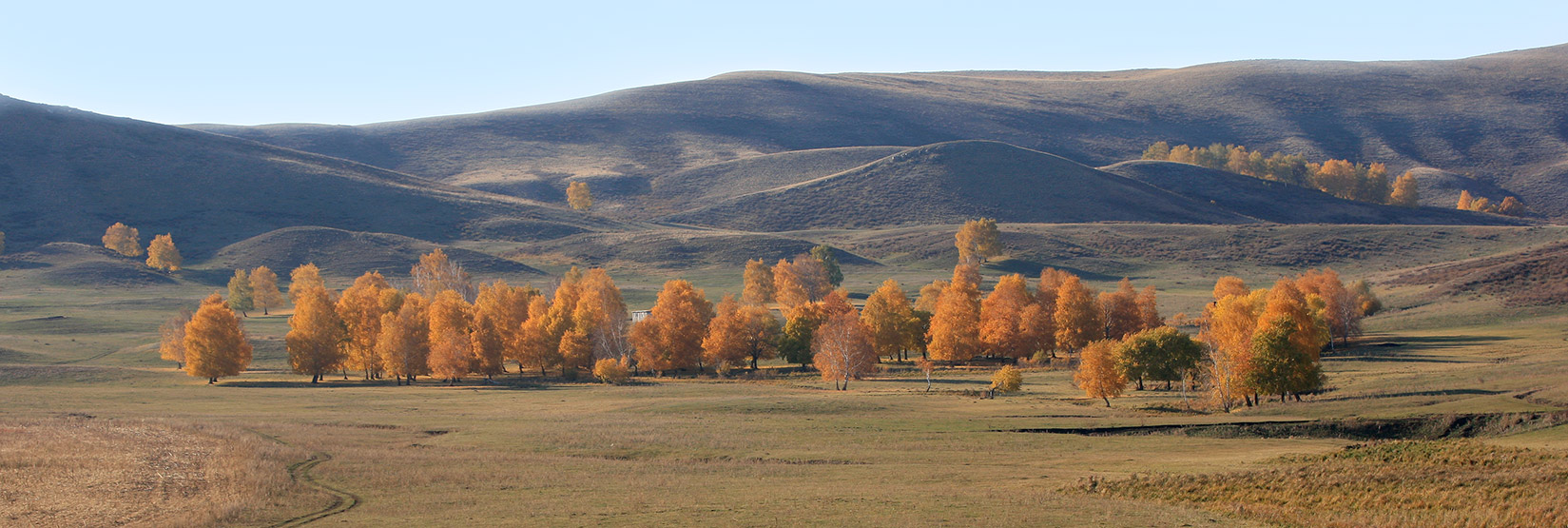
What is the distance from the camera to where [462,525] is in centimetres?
3084

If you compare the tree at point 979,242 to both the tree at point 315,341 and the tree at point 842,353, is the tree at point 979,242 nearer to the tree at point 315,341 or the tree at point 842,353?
the tree at point 842,353

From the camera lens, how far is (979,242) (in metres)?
183

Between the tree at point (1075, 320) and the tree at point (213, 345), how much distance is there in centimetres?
6890

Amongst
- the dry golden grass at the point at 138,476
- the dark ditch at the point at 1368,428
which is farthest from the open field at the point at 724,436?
the dark ditch at the point at 1368,428

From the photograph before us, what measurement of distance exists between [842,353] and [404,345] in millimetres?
36491

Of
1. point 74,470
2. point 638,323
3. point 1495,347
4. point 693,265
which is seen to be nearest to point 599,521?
point 74,470

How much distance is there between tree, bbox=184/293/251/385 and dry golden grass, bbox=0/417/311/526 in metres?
38.4

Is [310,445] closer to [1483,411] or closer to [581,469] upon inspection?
[581,469]

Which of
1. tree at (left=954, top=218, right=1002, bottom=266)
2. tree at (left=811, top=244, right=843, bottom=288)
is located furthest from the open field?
tree at (left=954, top=218, right=1002, bottom=266)

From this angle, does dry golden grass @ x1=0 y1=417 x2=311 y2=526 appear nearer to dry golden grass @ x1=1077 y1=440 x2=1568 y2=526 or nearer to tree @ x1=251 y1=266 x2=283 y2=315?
dry golden grass @ x1=1077 y1=440 x2=1568 y2=526

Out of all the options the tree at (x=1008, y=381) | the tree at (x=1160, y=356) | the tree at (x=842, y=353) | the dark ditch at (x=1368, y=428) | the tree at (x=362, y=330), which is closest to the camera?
the dark ditch at (x=1368, y=428)

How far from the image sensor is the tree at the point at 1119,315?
10069cm

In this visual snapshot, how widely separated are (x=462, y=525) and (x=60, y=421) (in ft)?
117

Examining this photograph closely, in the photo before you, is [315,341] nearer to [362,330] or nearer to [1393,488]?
[362,330]
